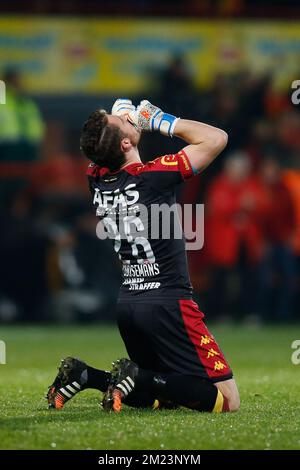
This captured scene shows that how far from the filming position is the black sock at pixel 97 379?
26.2 feet

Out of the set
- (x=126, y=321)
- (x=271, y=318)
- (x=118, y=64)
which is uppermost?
(x=118, y=64)

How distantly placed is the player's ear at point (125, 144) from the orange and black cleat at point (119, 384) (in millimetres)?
1395

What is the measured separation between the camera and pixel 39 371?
11.7 meters

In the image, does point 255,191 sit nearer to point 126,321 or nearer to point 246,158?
point 246,158

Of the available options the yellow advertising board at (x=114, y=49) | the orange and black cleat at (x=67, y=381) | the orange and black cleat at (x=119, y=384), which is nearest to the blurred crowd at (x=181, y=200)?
the yellow advertising board at (x=114, y=49)

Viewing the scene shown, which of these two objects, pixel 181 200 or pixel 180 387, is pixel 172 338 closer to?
pixel 180 387

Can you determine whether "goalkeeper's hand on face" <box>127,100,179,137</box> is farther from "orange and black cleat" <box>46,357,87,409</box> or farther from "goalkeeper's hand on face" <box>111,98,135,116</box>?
"orange and black cleat" <box>46,357,87,409</box>

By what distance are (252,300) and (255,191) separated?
1.69 meters

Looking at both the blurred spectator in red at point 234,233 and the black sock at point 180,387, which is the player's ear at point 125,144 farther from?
the blurred spectator in red at point 234,233

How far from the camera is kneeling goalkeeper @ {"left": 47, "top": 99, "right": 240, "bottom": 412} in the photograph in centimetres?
784

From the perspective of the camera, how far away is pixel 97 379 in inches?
316

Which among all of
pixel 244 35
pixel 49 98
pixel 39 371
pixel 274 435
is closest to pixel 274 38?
pixel 244 35

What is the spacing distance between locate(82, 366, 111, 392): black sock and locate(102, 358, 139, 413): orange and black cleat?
26cm

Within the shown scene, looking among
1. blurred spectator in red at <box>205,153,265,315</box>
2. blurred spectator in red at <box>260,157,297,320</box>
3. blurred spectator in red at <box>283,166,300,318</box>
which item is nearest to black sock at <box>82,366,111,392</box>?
blurred spectator in red at <box>205,153,265,315</box>
